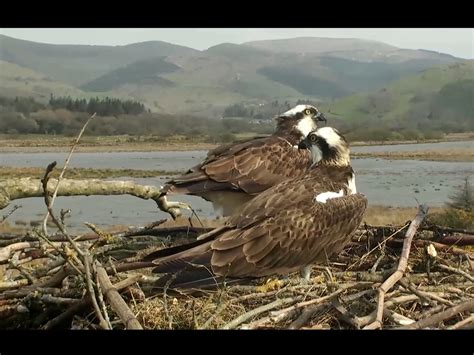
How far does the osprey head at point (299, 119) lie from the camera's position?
650cm

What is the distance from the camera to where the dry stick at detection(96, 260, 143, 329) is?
3514 mm

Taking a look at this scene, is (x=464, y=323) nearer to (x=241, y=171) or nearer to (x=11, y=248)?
(x=241, y=171)

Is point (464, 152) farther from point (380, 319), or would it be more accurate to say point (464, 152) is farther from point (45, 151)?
point (380, 319)

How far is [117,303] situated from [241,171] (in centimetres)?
248

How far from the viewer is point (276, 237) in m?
4.57

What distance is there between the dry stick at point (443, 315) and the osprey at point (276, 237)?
113cm

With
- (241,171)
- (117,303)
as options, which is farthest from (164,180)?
(117,303)

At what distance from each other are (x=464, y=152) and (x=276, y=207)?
26.1 feet

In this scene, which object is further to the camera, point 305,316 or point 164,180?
point 164,180

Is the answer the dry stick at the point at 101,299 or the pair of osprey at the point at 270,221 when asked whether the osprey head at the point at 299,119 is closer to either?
the pair of osprey at the point at 270,221

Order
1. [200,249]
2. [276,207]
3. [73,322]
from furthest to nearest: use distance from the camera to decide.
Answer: [276,207] < [200,249] < [73,322]

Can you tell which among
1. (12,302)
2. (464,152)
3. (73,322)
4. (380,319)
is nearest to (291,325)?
(380,319)

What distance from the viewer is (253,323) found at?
3750 millimetres
